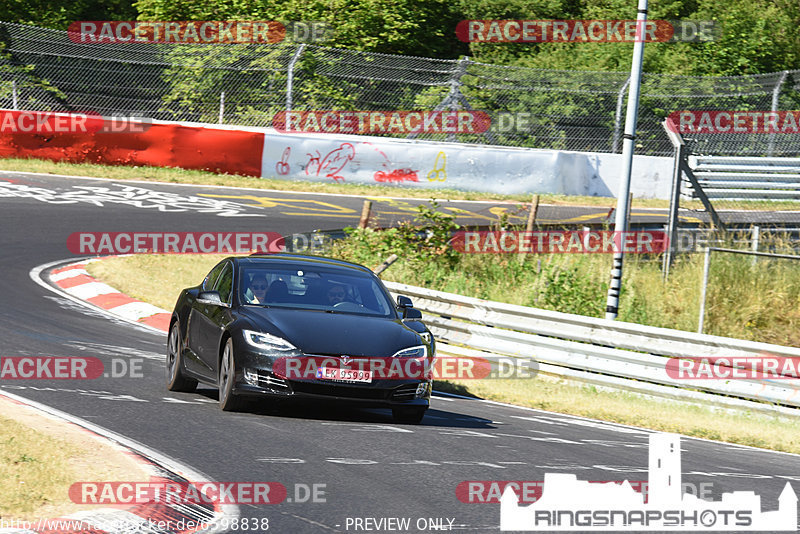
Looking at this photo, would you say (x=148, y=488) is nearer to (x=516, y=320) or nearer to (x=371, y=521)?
(x=371, y=521)

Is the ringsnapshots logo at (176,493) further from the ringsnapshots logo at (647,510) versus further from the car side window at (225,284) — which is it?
the car side window at (225,284)

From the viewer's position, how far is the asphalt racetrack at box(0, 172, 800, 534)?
6531 mm

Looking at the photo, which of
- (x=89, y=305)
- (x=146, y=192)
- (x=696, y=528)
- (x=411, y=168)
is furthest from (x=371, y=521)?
(x=411, y=168)

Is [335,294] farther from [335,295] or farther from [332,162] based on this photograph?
[332,162]

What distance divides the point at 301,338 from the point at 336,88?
1994 centimetres

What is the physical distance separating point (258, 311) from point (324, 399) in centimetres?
113

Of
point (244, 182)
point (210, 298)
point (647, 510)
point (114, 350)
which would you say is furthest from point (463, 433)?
point (244, 182)

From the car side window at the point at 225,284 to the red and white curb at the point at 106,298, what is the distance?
196 inches

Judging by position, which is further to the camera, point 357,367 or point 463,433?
point 463,433

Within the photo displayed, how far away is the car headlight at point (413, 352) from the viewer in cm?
946

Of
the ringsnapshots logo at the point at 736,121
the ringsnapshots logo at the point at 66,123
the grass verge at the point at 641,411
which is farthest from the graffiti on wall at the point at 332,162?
the grass verge at the point at 641,411

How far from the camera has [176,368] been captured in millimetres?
10773

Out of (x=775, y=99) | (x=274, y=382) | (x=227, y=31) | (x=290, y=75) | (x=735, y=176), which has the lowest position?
(x=274, y=382)

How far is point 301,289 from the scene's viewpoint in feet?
34.1
